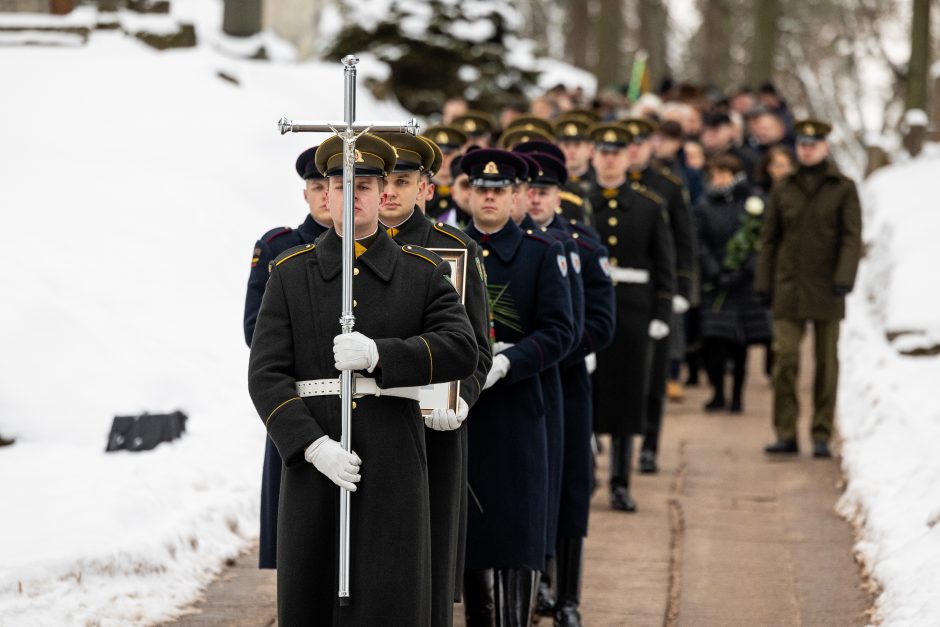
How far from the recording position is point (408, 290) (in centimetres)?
468

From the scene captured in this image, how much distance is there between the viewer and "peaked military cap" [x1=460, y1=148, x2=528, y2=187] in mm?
6211

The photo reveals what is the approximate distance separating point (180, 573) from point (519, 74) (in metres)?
15.9

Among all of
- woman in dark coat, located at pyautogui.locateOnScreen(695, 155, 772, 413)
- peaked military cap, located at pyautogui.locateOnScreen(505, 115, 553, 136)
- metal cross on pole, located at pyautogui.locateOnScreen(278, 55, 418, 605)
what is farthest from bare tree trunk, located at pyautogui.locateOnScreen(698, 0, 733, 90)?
metal cross on pole, located at pyautogui.locateOnScreen(278, 55, 418, 605)

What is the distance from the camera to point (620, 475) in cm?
913

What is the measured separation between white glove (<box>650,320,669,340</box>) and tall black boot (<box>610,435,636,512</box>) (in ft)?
2.39

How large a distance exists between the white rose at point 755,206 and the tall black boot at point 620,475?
467 centimetres

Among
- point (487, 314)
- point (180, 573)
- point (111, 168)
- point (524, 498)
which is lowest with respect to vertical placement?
point (180, 573)

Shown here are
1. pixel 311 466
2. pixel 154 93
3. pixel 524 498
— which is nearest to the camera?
pixel 311 466

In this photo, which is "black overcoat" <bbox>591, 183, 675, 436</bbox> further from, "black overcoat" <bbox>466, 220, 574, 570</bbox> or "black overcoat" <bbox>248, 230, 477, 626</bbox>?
"black overcoat" <bbox>248, 230, 477, 626</bbox>

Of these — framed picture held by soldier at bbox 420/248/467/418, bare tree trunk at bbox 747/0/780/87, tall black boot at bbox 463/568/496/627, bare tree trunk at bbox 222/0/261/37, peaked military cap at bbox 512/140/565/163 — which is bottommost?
tall black boot at bbox 463/568/496/627

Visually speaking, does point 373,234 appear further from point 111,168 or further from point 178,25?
point 178,25

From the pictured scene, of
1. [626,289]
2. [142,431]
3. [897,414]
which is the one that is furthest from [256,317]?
→ [897,414]

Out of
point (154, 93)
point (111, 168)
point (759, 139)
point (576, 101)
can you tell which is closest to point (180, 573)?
point (111, 168)

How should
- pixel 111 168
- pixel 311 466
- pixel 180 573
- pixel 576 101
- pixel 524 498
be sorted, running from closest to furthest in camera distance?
pixel 311 466
pixel 524 498
pixel 180 573
pixel 111 168
pixel 576 101
